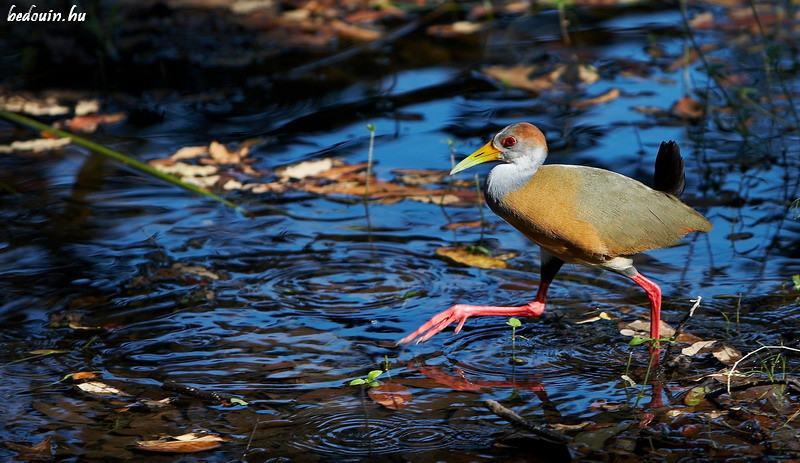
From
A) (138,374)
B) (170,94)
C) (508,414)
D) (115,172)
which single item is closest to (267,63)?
(170,94)

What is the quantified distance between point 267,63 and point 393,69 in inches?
47.6

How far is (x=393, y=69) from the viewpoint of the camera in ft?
30.0

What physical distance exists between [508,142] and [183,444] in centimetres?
211

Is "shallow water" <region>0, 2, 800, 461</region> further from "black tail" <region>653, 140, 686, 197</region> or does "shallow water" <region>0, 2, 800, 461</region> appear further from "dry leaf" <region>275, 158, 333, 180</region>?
"black tail" <region>653, 140, 686, 197</region>

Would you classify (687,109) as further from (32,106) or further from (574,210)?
(32,106)

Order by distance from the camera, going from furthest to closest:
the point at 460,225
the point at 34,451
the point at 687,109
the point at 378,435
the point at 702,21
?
the point at 702,21 → the point at 687,109 → the point at 460,225 → the point at 378,435 → the point at 34,451

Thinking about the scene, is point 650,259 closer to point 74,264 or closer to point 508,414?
point 508,414

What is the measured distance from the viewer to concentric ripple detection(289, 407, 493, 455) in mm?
4008

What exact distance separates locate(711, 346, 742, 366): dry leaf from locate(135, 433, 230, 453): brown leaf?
88.8 inches

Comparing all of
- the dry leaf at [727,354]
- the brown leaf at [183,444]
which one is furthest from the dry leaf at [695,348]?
the brown leaf at [183,444]

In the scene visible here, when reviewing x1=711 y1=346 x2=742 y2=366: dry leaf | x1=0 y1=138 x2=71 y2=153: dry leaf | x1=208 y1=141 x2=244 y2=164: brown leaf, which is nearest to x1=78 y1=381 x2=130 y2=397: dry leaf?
x1=711 y1=346 x2=742 y2=366: dry leaf

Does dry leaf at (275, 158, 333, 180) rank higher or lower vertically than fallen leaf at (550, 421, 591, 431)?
higher

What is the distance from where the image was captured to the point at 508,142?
4.84 meters

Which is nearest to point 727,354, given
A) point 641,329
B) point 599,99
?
→ point 641,329
